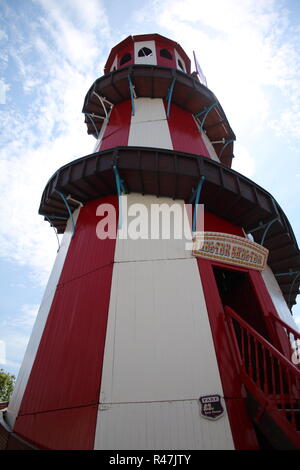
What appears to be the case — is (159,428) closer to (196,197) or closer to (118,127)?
(196,197)

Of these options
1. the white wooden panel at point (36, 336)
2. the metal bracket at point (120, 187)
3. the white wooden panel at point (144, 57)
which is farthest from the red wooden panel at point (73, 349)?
the white wooden panel at point (144, 57)

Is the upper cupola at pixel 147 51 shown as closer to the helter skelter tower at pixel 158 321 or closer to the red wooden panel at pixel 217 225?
the helter skelter tower at pixel 158 321

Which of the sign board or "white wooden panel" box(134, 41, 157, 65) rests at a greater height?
"white wooden panel" box(134, 41, 157, 65)

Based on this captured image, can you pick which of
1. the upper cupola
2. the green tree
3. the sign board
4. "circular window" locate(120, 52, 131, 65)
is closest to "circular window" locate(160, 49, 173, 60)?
the upper cupola

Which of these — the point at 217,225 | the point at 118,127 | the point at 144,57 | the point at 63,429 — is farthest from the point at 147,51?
the point at 63,429

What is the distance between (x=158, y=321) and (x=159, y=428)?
2.10m

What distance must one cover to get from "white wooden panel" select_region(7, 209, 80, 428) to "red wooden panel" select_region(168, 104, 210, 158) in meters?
5.04

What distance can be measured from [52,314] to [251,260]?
6.39m

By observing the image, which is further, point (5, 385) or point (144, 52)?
point (5, 385)

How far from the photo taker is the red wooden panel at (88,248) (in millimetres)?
7871

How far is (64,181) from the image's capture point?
922 cm

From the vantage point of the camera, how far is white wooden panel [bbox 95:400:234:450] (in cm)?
497

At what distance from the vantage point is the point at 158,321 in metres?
6.42

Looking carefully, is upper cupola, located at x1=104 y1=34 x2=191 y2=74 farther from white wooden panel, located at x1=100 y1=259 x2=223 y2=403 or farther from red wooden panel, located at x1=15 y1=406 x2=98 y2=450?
red wooden panel, located at x1=15 y1=406 x2=98 y2=450
